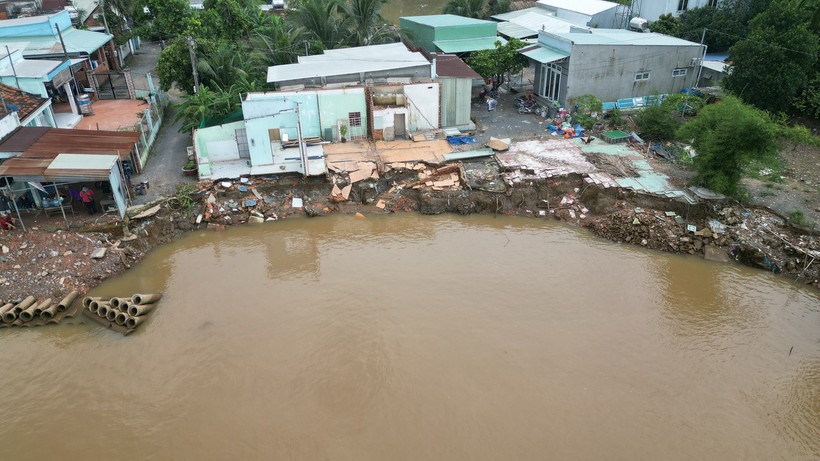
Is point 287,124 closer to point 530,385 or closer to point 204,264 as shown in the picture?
point 204,264

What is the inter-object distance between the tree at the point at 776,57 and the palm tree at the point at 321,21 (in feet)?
59.3

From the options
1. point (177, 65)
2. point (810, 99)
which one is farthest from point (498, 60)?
point (177, 65)


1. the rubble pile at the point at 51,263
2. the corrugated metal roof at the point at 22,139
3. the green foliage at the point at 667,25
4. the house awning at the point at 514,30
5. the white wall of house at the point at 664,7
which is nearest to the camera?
the rubble pile at the point at 51,263

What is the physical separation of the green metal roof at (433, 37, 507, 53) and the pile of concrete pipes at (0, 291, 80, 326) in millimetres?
20896

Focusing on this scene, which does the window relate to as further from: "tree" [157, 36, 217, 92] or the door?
"tree" [157, 36, 217, 92]

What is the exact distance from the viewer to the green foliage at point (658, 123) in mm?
20875

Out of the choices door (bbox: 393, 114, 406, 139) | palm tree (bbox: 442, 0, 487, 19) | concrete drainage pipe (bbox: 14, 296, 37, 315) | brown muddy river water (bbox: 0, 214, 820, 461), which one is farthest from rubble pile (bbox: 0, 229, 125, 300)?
palm tree (bbox: 442, 0, 487, 19)

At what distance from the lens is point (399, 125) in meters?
21.5

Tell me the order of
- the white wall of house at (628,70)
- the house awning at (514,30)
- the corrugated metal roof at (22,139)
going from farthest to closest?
the house awning at (514,30) < the white wall of house at (628,70) < the corrugated metal roof at (22,139)

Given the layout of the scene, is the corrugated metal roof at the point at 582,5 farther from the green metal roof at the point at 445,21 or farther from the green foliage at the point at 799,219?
the green foliage at the point at 799,219

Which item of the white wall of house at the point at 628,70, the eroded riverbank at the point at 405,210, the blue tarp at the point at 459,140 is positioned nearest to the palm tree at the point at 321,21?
the blue tarp at the point at 459,140

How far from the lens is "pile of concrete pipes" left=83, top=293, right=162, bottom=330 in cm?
1347

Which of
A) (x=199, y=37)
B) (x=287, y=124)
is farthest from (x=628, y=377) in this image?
(x=199, y=37)

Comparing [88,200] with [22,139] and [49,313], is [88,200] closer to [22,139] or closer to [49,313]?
[22,139]
